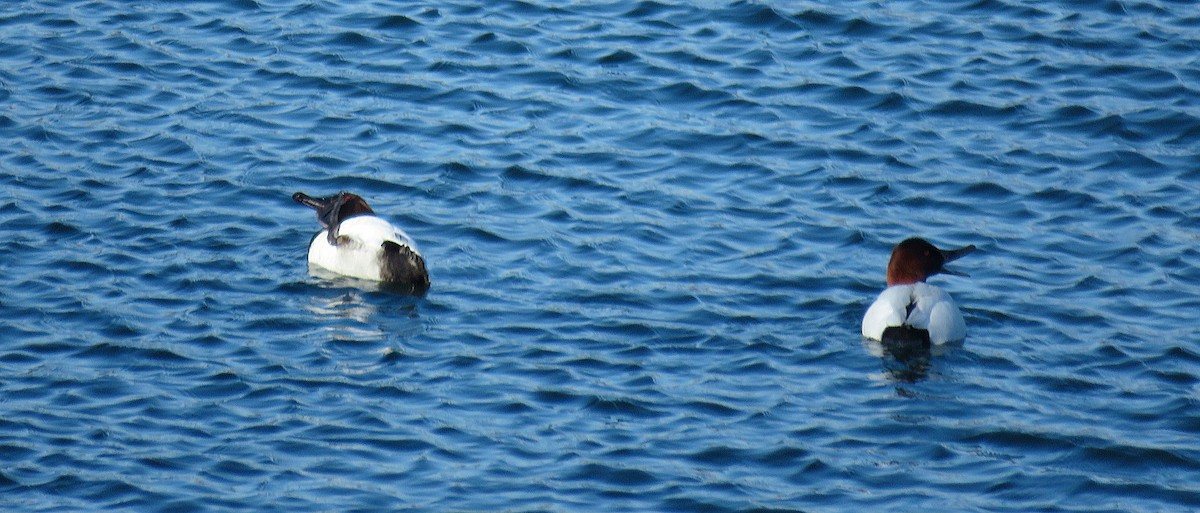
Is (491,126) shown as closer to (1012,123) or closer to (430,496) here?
(1012,123)

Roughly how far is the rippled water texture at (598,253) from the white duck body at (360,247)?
0.24 m

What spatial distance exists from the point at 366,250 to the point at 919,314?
3.55 m

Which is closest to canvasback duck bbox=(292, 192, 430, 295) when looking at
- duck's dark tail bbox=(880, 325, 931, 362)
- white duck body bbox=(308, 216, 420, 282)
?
white duck body bbox=(308, 216, 420, 282)

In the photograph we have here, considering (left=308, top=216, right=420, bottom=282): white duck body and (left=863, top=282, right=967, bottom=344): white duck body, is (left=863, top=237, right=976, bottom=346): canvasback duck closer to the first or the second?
(left=863, top=282, right=967, bottom=344): white duck body

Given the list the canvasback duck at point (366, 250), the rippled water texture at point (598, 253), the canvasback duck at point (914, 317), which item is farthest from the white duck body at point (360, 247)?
the canvasback duck at point (914, 317)

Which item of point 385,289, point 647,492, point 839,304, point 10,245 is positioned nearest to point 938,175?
point 839,304

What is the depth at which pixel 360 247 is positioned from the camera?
11.6 m

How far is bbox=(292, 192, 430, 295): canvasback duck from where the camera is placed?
11352 mm

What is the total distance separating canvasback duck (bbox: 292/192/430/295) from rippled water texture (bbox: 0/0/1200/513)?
0.19 metres

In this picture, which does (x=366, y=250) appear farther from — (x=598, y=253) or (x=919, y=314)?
(x=919, y=314)

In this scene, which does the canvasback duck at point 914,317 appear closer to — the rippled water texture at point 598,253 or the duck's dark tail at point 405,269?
the rippled water texture at point 598,253

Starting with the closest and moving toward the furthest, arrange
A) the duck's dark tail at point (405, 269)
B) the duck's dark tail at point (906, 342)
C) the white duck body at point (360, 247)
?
the duck's dark tail at point (906, 342) < the duck's dark tail at point (405, 269) < the white duck body at point (360, 247)

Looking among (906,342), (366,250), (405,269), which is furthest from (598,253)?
(906,342)

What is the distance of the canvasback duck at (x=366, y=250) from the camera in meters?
11.4
